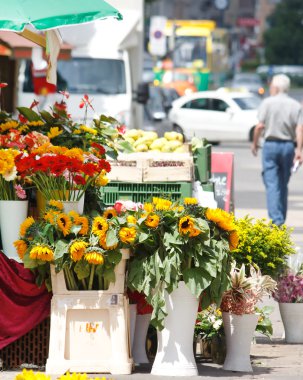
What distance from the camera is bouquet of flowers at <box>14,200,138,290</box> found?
23.9 ft

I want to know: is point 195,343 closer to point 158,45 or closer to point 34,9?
point 34,9

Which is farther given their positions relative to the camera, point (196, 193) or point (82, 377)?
point (196, 193)

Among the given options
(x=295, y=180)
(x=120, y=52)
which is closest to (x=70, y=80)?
(x=120, y=52)

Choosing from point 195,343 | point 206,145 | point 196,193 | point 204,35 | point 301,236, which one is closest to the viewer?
point 195,343

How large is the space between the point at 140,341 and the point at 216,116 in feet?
87.9

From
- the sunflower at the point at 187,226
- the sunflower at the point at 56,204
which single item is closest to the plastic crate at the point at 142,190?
the sunflower at the point at 56,204

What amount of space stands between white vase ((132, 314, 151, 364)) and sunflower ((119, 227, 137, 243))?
0.78 m

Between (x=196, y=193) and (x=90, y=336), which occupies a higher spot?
(x=196, y=193)

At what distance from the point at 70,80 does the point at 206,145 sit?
1343cm

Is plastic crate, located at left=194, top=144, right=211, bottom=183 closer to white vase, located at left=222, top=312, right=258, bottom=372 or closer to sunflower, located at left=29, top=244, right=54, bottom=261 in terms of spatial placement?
white vase, located at left=222, top=312, right=258, bottom=372

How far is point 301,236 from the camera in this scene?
1448 cm

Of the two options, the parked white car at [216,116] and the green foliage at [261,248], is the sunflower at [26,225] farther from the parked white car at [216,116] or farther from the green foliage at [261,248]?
the parked white car at [216,116]

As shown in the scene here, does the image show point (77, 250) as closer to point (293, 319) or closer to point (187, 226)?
point (187, 226)

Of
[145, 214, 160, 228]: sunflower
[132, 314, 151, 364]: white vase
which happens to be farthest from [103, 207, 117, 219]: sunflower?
[132, 314, 151, 364]: white vase
